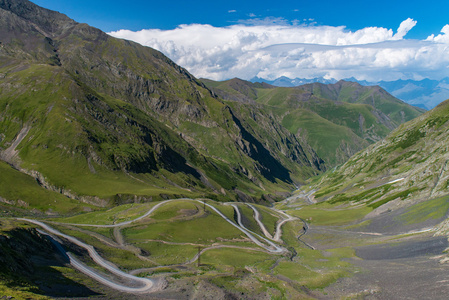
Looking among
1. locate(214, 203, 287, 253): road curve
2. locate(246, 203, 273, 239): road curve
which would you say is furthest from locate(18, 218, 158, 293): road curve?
locate(246, 203, 273, 239): road curve

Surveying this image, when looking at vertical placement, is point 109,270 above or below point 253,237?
above

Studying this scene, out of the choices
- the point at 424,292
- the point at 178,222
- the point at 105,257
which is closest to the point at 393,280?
the point at 424,292

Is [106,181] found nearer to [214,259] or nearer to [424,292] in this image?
[214,259]

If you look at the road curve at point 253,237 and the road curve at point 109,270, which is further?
the road curve at point 253,237

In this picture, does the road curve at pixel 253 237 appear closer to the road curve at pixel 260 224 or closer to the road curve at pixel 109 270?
the road curve at pixel 260 224

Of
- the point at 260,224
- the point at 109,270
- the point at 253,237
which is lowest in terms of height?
the point at 260,224

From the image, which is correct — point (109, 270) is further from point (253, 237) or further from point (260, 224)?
point (260, 224)

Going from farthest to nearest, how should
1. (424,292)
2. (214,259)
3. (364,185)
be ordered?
(364,185)
(214,259)
(424,292)

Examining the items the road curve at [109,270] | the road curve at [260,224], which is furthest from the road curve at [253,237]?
the road curve at [109,270]

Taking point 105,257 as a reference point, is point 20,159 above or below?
above

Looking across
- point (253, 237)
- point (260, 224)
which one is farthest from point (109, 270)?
point (260, 224)

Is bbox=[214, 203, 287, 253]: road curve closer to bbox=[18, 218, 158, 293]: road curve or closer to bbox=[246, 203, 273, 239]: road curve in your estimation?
bbox=[246, 203, 273, 239]: road curve
